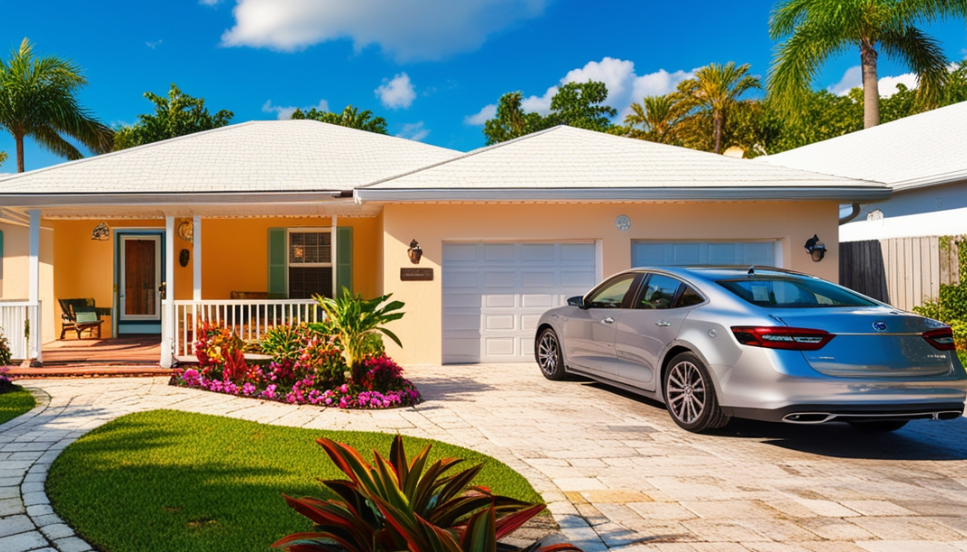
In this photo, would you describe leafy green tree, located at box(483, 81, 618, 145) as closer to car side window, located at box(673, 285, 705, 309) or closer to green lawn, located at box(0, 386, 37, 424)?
green lawn, located at box(0, 386, 37, 424)

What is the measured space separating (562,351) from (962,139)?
13.0m

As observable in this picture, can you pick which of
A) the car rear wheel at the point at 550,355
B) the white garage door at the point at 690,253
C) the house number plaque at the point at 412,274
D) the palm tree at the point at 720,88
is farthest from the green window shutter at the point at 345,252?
the palm tree at the point at 720,88

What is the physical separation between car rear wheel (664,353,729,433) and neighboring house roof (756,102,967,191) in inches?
321

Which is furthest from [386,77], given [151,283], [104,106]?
[151,283]

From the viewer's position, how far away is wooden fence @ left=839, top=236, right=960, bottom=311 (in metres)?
11.8

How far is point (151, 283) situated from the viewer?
13.6m

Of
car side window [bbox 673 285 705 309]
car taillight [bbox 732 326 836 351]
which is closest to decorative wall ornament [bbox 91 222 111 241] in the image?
car side window [bbox 673 285 705 309]

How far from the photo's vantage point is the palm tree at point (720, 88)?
32000 mm

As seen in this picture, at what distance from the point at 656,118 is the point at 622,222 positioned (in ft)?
85.3

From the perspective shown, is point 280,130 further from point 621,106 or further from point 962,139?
point 621,106

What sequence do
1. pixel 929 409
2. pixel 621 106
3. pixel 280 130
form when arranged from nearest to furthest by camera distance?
pixel 929 409 < pixel 280 130 < pixel 621 106

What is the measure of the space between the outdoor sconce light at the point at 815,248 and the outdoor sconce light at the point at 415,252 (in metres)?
6.37

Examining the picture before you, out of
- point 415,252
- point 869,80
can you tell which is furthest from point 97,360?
point 869,80

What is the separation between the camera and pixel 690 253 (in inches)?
436
